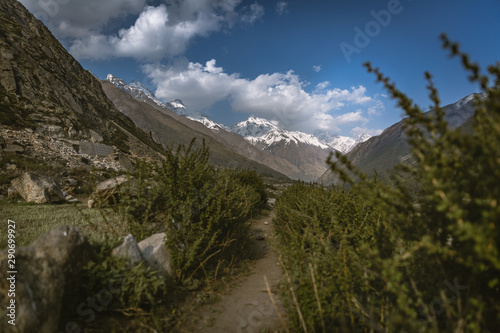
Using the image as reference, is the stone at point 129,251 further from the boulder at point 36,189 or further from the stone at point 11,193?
the stone at point 11,193

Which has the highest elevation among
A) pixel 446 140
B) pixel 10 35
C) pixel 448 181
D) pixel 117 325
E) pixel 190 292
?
pixel 10 35

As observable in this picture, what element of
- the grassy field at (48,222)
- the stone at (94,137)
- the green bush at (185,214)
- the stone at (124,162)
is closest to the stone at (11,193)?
the grassy field at (48,222)

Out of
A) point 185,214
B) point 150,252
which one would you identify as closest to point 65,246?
point 150,252

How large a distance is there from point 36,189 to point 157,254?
7446 millimetres

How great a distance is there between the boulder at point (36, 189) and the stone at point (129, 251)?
23.3 feet

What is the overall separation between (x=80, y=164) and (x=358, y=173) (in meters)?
17.1

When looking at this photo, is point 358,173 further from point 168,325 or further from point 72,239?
point 72,239

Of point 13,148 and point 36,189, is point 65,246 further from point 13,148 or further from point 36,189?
point 13,148

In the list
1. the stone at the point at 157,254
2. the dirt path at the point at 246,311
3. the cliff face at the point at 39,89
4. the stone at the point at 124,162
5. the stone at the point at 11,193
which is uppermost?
the cliff face at the point at 39,89

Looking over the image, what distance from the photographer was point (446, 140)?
160cm

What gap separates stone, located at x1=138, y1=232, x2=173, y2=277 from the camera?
3.55 metres

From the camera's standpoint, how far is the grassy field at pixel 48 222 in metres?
4.02

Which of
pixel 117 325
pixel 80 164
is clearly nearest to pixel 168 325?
pixel 117 325

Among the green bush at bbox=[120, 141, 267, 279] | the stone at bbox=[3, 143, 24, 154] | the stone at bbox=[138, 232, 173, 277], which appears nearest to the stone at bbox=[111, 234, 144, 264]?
the stone at bbox=[138, 232, 173, 277]
